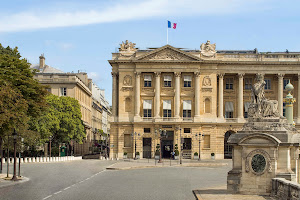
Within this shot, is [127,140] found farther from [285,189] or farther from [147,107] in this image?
[285,189]

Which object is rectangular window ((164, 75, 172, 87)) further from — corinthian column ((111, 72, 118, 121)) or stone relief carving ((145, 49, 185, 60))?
corinthian column ((111, 72, 118, 121))

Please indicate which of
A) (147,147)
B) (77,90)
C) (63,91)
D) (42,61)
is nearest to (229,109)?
(147,147)

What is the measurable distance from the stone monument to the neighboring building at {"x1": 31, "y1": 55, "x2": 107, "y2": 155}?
71.2 m

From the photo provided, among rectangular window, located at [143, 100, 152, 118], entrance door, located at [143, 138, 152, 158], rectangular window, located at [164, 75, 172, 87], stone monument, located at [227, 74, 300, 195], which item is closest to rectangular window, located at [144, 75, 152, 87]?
rectangular window, located at [164, 75, 172, 87]

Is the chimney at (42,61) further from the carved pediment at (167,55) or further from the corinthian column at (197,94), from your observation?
the corinthian column at (197,94)

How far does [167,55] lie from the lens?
9612 cm

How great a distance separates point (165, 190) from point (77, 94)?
84.8 meters

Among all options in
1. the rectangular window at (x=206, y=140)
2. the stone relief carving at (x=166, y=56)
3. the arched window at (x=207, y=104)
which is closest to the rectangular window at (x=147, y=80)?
the stone relief carving at (x=166, y=56)

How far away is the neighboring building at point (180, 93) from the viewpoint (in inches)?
3767

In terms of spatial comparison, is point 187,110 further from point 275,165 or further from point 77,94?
point 275,165

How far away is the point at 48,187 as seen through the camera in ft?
110

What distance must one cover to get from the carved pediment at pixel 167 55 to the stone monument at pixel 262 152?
69552 mm

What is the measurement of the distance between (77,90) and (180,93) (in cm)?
2785

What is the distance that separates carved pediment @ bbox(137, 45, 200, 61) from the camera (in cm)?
9556
